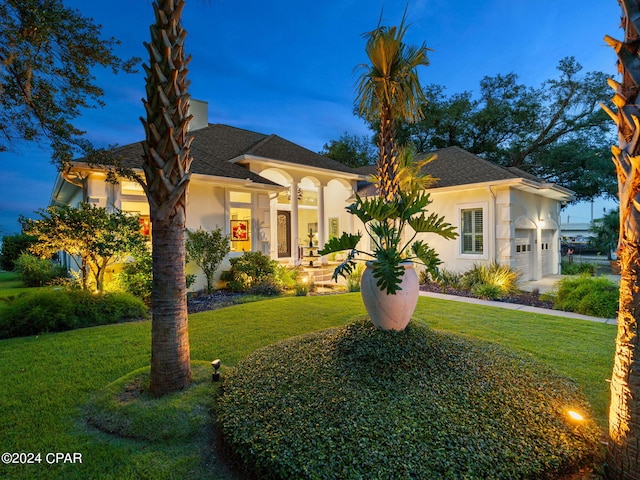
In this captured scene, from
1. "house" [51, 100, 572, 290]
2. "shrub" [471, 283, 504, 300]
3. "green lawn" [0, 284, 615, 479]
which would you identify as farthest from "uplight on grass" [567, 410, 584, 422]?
"house" [51, 100, 572, 290]

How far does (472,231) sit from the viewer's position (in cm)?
1234

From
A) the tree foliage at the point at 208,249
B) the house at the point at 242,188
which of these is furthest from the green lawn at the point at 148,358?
the house at the point at 242,188

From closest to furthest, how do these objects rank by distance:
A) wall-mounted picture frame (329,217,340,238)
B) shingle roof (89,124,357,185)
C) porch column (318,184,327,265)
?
shingle roof (89,124,357,185), porch column (318,184,327,265), wall-mounted picture frame (329,217,340,238)

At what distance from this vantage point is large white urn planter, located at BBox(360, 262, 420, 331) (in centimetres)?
416

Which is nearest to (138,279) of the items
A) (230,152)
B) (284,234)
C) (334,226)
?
(230,152)

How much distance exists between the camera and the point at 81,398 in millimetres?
3594

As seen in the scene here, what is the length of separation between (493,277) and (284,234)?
9358 mm

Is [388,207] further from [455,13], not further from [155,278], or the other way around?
[455,13]

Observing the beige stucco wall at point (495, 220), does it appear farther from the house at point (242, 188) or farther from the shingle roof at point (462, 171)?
the house at point (242, 188)

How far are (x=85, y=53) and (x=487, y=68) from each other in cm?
2557

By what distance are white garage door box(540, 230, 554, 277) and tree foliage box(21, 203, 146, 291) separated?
1595cm

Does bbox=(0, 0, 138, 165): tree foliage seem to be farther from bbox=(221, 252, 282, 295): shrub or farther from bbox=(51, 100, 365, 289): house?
bbox=(221, 252, 282, 295): shrub

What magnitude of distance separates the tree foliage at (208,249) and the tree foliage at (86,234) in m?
1.80

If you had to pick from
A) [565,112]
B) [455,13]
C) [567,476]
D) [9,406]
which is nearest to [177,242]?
[9,406]
